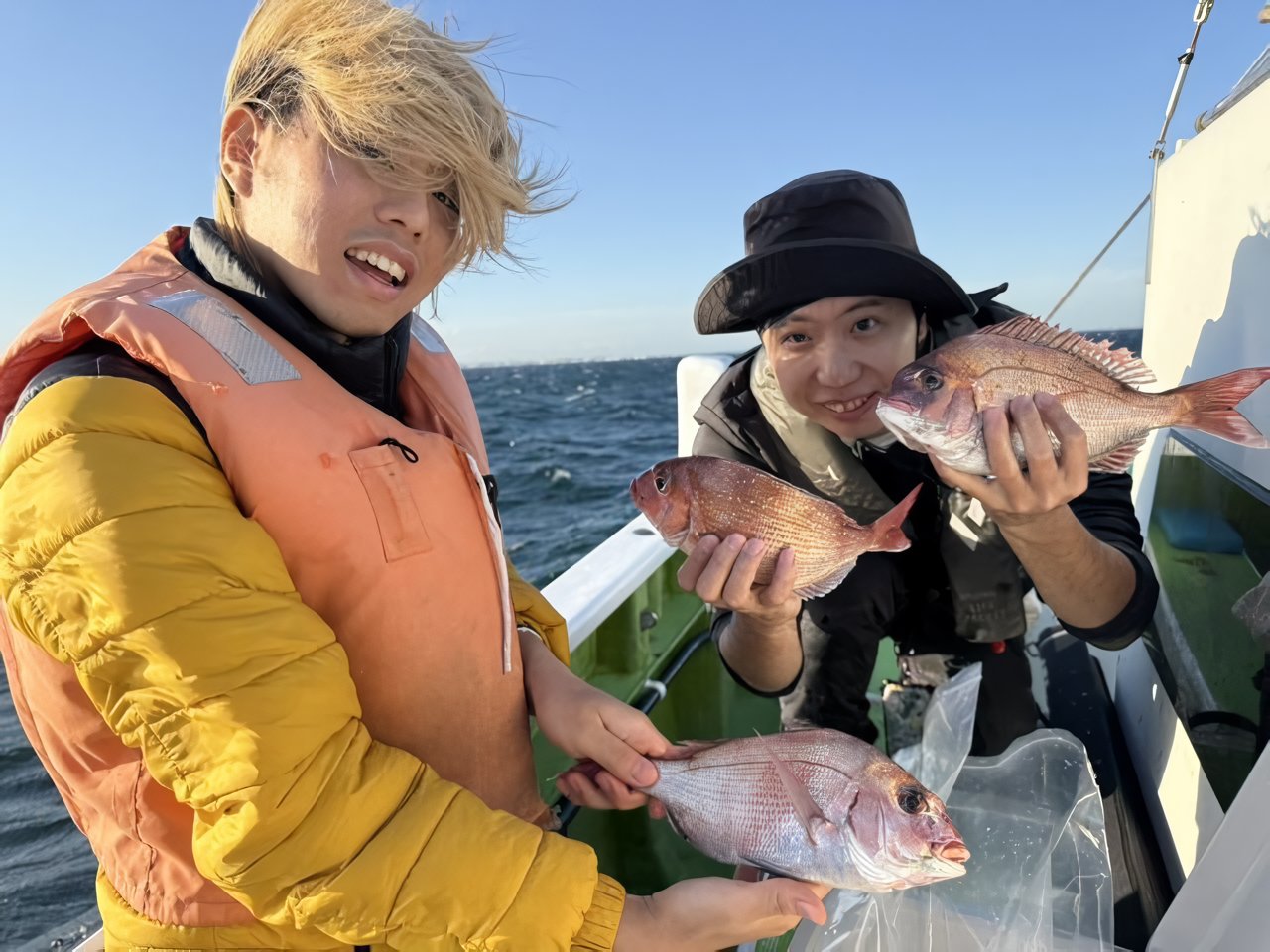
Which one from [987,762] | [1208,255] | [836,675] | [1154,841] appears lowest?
[1154,841]

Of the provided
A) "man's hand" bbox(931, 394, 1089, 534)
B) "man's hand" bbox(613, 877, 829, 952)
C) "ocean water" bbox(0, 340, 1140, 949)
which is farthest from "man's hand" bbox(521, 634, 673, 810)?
"ocean water" bbox(0, 340, 1140, 949)

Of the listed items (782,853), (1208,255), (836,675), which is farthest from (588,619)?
(1208,255)

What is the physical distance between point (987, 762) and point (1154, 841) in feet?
2.34

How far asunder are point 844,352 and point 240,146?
170cm

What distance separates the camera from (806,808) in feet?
5.37

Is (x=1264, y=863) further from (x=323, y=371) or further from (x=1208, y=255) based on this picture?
(x=323, y=371)

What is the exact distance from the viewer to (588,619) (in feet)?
10.3

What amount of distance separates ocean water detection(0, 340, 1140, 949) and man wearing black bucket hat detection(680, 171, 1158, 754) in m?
3.82

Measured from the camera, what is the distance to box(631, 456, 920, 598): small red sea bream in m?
1.83

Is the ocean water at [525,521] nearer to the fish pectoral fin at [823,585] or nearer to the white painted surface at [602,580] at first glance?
the white painted surface at [602,580]

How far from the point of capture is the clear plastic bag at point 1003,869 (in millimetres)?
1843

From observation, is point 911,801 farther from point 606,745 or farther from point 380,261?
point 380,261

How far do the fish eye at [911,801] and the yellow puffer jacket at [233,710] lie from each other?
2.21ft

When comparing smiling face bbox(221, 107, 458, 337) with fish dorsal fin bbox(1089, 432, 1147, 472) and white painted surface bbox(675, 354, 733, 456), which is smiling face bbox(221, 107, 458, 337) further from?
white painted surface bbox(675, 354, 733, 456)
